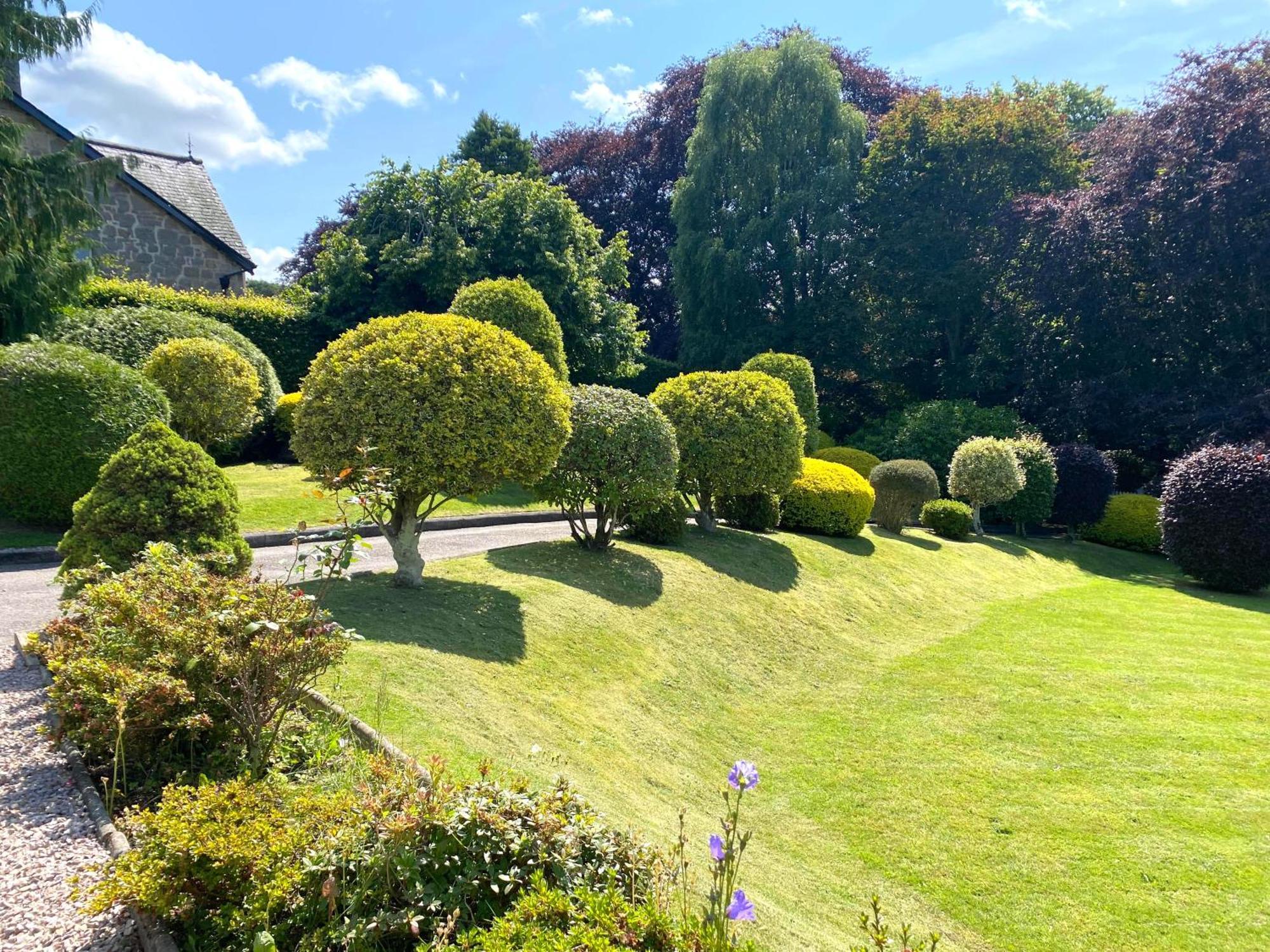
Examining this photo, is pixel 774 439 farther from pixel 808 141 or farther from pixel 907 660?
pixel 808 141

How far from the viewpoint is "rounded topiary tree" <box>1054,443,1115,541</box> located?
20.6m

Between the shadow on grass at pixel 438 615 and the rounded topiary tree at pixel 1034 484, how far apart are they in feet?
55.1

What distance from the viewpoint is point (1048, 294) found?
2411cm

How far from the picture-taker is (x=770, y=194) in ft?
95.9

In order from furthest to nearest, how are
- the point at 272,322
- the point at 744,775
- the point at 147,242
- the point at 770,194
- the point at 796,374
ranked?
1. the point at 770,194
2. the point at 147,242
3. the point at 796,374
4. the point at 272,322
5. the point at 744,775

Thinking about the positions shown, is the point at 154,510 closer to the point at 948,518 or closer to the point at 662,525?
the point at 662,525

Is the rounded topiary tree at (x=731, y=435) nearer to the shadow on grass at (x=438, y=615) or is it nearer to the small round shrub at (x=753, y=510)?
the small round shrub at (x=753, y=510)

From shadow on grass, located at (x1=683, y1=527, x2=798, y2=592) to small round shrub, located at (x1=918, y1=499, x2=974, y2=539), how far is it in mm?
6907


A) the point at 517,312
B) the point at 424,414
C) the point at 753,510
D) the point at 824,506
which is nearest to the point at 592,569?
the point at 424,414

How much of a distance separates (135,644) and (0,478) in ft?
26.7

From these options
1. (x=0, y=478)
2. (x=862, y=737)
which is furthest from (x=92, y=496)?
(x=862, y=737)

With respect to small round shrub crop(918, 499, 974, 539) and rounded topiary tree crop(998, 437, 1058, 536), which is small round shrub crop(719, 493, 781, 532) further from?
rounded topiary tree crop(998, 437, 1058, 536)

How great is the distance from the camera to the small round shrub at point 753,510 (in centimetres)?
1389

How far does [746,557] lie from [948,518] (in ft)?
27.7
